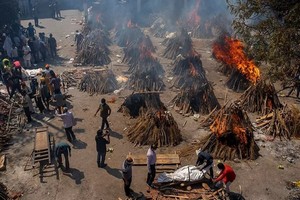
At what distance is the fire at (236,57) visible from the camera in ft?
62.1

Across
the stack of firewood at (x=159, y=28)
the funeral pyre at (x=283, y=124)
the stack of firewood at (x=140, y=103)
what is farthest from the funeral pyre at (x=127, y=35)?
the funeral pyre at (x=283, y=124)

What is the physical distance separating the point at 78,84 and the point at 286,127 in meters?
11.6

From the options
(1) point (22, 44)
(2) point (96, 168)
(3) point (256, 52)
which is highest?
(3) point (256, 52)

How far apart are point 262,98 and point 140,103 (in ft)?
20.5

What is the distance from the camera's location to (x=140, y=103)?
15.9 m

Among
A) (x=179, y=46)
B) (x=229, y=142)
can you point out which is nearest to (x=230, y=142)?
(x=229, y=142)

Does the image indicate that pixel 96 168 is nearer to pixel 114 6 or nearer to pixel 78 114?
pixel 78 114

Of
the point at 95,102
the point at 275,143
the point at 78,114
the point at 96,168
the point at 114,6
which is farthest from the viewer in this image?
the point at 114,6

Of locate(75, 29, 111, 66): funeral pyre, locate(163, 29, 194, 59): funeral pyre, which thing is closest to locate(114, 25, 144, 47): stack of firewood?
locate(163, 29, 194, 59): funeral pyre

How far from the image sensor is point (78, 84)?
1912 cm

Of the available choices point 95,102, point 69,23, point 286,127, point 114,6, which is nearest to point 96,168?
point 95,102

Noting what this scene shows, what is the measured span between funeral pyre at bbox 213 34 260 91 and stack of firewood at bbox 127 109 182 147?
20.9 feet

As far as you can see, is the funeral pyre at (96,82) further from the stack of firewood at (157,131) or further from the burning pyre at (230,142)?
the burning pyre at (230,142)

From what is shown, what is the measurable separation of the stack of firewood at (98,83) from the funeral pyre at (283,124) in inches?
332
